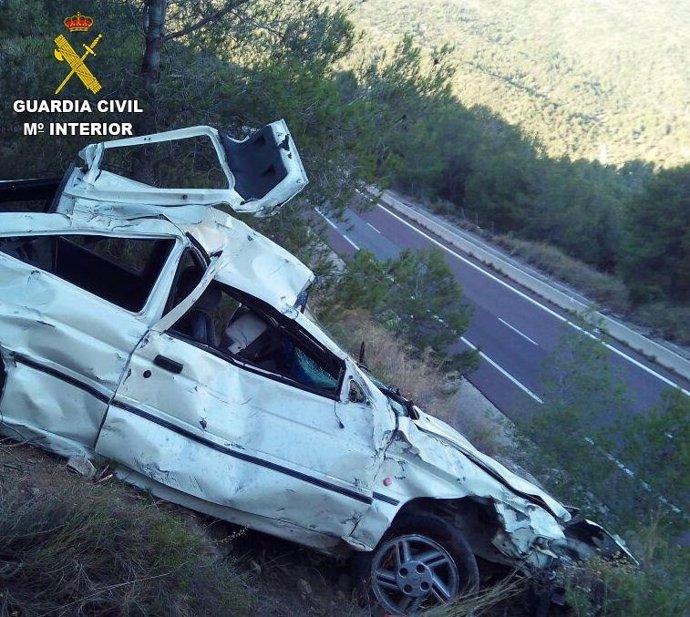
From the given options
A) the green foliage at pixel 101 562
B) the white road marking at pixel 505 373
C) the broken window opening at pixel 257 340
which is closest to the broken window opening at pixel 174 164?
the broken window opening at pixel 257 340

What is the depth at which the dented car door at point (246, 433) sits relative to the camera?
4.28 metres

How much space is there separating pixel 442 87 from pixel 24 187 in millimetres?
7017

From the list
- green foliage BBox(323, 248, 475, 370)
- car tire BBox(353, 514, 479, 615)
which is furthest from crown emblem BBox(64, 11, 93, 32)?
green foliage BBox(323, 248, 475, 370)

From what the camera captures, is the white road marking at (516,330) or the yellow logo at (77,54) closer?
the yellow logo at (77,54)

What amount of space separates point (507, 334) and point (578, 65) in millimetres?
96788

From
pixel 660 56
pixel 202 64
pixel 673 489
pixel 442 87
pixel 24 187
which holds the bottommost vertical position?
pixel 673 489

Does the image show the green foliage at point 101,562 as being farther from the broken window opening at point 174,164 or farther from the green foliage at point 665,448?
the green foliage at point 665,448

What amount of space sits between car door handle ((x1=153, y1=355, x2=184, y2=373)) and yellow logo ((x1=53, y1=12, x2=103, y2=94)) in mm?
4634

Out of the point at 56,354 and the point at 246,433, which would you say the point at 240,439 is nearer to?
the point at 246,433

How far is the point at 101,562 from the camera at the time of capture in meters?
3.39

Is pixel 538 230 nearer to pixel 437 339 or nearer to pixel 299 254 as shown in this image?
pixel 437 339

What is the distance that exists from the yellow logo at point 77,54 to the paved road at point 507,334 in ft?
23.9

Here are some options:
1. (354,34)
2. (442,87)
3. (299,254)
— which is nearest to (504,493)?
(299,254)

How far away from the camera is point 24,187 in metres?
5.33
